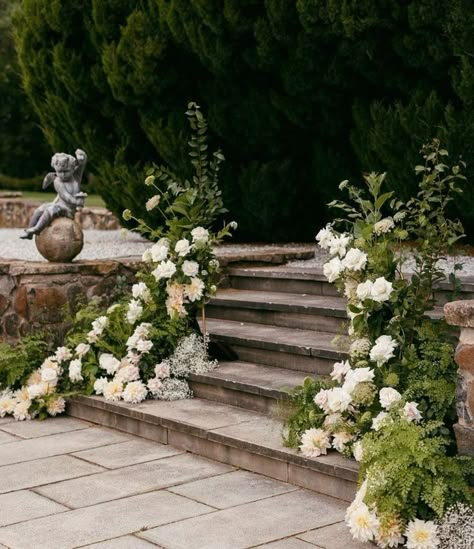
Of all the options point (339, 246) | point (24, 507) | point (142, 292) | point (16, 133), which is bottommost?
point (24, 507)

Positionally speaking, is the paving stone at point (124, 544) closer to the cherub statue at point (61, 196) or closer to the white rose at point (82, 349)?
the white rose at point (82, 349)

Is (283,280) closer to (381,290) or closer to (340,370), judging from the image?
(340,370)

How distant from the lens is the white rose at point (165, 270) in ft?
21.3

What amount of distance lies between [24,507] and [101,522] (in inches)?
17.7

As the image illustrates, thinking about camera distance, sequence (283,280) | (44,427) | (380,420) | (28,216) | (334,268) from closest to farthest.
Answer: (380,420)
(334,268)
(44,427)
(283,280)
(28,216)

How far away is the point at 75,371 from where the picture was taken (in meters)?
6.64

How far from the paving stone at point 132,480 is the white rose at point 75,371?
1270mm

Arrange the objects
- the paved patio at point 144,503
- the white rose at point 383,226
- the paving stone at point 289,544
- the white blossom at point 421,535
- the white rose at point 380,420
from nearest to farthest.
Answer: the white blossom at point 421,535 < the paving stone at point 289,544 < the paved patio at point 144,503 < the white rose at point 380,420 < the white rose at point 383,226

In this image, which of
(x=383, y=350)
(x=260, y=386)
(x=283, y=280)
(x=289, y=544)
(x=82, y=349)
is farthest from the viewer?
(x=283, y=280)

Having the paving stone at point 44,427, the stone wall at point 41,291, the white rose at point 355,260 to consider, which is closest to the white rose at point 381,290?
the white rose at point 355,260

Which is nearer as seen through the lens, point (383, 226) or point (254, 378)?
point (383, 226)

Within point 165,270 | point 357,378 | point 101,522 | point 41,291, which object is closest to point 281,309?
point 165,270

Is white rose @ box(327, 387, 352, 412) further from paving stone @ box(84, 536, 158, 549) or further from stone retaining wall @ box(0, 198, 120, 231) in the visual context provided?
stone retaining wall @ box(0, 198, 120, 231)

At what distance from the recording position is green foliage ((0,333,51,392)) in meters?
6.91
